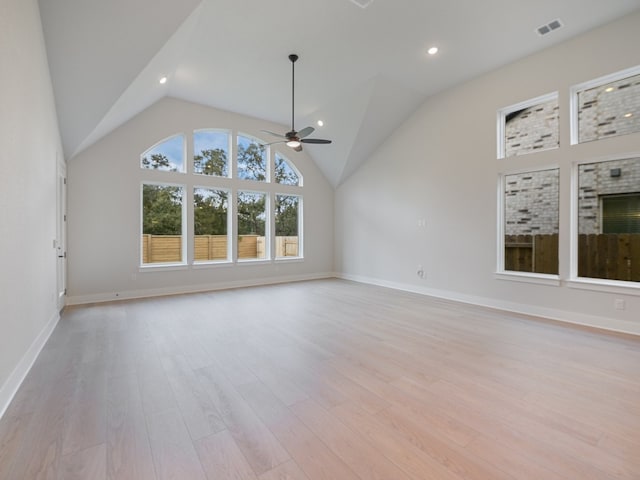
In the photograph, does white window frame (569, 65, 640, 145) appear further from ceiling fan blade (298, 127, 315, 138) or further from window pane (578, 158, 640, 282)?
ceiling fan blade (298, 127, 315, 138)

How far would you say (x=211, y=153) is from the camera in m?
6.44

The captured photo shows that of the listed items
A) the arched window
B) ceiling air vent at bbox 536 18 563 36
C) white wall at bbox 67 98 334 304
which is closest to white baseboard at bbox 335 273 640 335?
the arched window

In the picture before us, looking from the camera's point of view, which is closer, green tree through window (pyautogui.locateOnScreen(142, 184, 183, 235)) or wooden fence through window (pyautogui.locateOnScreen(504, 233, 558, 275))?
wooden fence through window (pyautogui.locateOnScreen(504, 233, 558, 275))

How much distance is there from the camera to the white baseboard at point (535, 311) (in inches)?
146

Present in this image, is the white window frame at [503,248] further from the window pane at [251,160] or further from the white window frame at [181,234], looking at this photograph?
the white window frame at [181,234]

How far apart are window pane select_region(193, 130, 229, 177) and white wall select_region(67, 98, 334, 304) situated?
21 cm

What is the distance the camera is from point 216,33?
3910 millimetres

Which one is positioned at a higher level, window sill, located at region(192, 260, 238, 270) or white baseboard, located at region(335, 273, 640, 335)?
window sill, located at region(192, 260, 238, 270)

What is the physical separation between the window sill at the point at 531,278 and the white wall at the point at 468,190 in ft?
0.20

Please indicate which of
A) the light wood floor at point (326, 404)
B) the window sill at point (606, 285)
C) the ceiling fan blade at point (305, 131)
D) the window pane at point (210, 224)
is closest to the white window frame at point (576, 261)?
the window sill at point (606, 285)

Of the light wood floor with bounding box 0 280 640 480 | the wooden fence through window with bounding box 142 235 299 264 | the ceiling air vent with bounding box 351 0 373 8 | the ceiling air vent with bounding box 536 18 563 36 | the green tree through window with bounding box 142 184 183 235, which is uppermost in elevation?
the ceiling air vent with bounding box 536 18 563 36

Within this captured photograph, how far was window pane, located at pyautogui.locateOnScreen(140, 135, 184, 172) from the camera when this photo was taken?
18.7 ft

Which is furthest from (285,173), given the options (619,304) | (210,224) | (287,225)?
(619,304)

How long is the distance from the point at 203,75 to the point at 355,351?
4.84 meters
